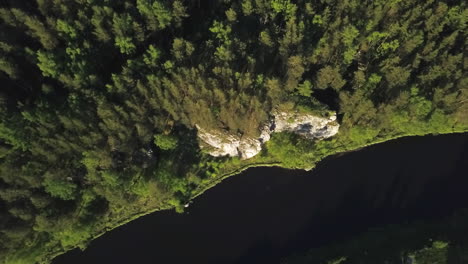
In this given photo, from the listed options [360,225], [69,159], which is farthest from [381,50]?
[69,159]

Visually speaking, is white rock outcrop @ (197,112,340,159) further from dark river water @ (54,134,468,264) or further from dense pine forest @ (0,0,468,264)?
→ dark river water @ (54,134,468,264)

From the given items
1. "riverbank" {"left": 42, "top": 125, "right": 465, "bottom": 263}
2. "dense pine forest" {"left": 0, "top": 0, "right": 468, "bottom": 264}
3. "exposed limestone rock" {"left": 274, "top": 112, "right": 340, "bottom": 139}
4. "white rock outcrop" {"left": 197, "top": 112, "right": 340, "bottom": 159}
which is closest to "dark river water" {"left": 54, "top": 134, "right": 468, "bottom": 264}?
"riverbank" {"left": 42, "top": 125, "right": 465, "bottom": 263}

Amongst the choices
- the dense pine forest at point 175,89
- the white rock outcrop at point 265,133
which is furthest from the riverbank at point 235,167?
the white rock outcrop at point 265,133

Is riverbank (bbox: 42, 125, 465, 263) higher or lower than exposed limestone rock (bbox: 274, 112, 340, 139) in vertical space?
lower

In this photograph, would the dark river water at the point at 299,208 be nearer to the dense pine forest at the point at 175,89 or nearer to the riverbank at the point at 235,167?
the riverbank at the point at 235,167

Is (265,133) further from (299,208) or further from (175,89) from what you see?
(175,89)
